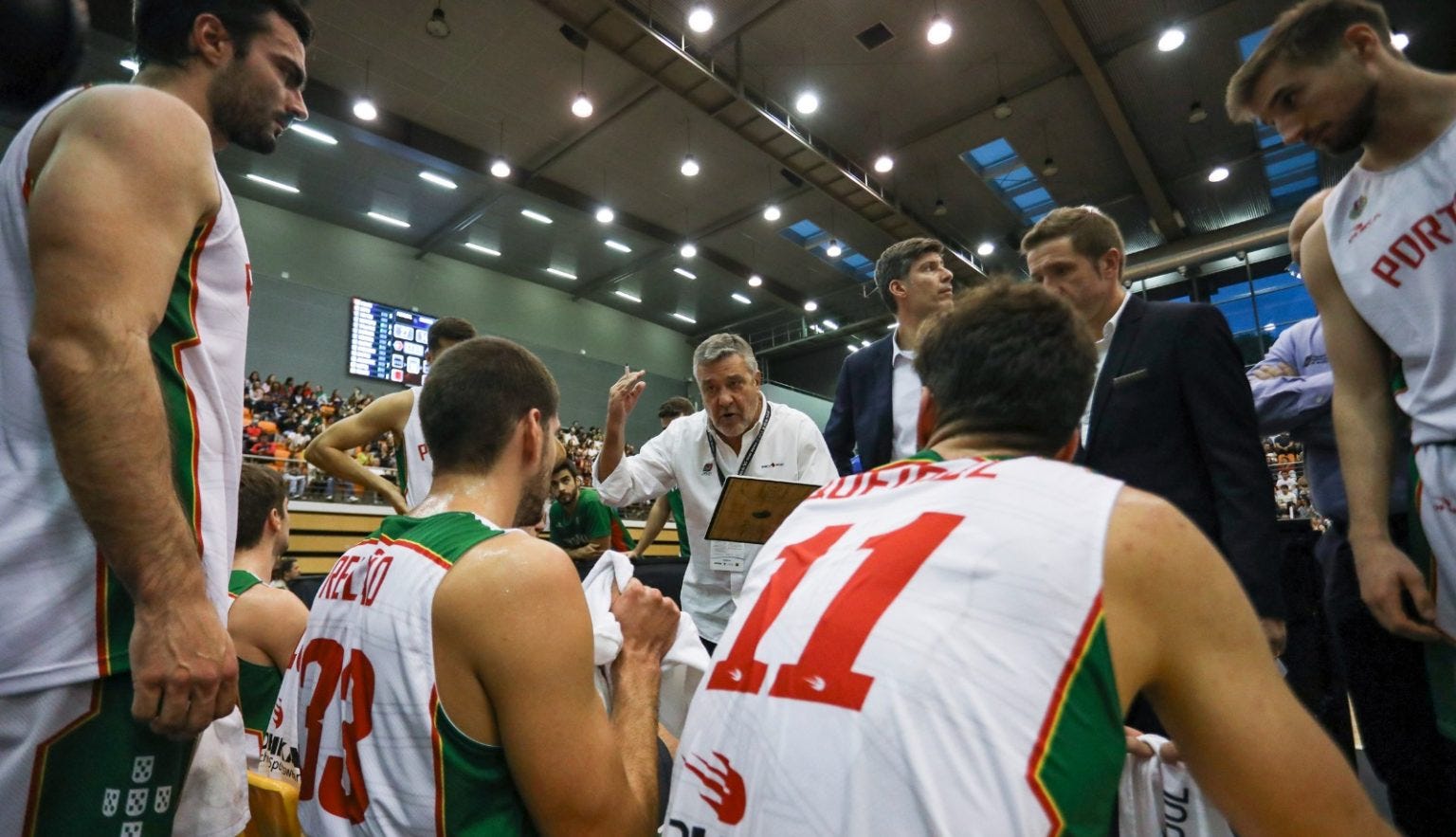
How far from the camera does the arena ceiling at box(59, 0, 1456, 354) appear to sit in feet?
30.2

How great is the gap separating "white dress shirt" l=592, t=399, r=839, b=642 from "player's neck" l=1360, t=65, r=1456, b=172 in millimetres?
2041

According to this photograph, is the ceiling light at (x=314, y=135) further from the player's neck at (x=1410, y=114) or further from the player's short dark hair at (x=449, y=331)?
the player's neck at (x=1410, y=114)

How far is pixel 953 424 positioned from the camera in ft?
3.43

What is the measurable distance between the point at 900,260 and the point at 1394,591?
6.61 feet

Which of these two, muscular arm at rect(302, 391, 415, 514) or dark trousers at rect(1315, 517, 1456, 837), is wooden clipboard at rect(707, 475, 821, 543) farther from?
muscular arm at rect(302, 391, 415, 514)

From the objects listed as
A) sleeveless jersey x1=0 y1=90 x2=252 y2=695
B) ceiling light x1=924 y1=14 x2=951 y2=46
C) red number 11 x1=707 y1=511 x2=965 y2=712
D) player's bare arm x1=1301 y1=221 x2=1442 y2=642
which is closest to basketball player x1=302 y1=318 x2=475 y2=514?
sleeveless jersey x1=0 y1=90 x2=252 y2=695

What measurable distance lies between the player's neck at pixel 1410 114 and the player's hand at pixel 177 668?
2.33m

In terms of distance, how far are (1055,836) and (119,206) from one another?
58.1 inches

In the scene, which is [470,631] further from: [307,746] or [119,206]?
[119,206]

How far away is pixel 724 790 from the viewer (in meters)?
0.84

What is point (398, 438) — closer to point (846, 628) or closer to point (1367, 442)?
point (846, 628)

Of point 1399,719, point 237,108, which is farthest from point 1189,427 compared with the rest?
point 237,108

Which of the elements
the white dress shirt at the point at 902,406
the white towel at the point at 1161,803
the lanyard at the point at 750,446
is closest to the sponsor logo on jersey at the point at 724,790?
the white towel at the point at 1161,803

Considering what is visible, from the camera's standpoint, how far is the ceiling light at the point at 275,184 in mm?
13443
